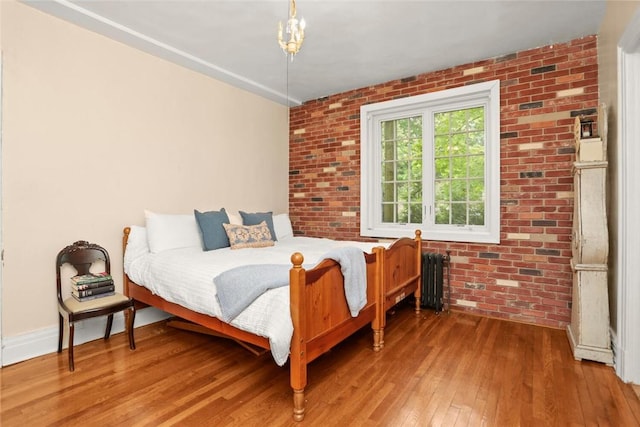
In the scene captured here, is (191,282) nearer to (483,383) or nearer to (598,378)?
(483,383)

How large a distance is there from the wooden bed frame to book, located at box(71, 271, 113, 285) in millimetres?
312

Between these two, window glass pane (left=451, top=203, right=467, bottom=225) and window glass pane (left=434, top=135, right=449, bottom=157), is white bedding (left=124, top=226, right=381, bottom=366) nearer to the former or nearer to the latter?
window glass pane (left=451, top=203, right=467, bottom=225)

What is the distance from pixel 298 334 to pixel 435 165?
2690 millimetres

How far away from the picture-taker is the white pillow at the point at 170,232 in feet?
9.79

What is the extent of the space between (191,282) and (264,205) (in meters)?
2.19

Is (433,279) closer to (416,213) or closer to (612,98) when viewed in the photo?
(416,213)

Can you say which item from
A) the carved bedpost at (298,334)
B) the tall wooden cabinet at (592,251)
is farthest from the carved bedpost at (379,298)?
the tall wooden cabinet at (592,251)

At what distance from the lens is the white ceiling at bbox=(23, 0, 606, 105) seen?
2490 mm

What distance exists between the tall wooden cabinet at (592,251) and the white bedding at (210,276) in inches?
62.6

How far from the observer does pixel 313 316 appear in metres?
1.95

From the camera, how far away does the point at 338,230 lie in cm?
440

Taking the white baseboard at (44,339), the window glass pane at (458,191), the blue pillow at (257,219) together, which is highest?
the window glass pane at (458,191)

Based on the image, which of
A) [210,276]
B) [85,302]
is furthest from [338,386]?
[85,302]

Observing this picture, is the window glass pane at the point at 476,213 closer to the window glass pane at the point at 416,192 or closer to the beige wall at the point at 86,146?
the window glass pane at the point at 416,192
